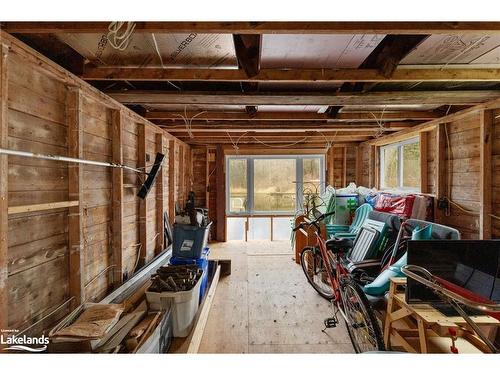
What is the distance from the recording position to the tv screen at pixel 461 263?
138cm

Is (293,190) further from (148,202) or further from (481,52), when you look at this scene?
(481,52)

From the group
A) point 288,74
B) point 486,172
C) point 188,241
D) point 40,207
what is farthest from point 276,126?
point 40,207

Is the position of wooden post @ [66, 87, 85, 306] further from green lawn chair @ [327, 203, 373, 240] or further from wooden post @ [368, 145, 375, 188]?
wooden post @ [368, 145, 375, 188]

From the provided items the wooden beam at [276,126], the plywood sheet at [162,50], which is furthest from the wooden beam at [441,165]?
Answer: the plywood sheet at [162,50]

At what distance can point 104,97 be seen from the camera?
6.24 feet

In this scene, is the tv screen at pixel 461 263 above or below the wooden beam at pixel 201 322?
above

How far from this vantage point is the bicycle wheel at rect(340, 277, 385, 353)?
1628 millimetres

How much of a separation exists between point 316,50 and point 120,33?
1.15 meters

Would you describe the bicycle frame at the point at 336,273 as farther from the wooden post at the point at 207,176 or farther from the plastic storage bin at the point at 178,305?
the wooden post at the point at 207,176

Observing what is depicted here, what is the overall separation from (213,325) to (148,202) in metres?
1.63

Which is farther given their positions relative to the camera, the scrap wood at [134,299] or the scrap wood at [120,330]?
the scrap wood at [134,299]

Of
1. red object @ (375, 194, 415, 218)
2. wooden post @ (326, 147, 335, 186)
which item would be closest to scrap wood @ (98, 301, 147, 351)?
red object @ (375, 194, 415, 218)

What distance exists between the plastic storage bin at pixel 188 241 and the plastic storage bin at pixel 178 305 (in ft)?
2.26
